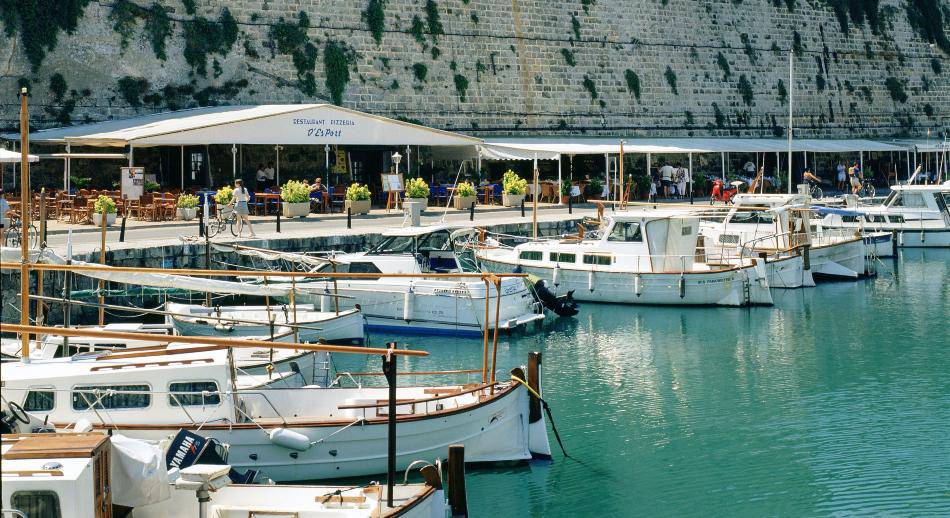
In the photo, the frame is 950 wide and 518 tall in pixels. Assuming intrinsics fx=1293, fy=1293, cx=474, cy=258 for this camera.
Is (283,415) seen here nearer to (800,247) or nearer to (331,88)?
(800,247)

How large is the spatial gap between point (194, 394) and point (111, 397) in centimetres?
84

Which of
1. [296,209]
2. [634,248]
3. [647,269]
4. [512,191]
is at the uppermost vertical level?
[512,191]

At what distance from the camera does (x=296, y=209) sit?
29344mm

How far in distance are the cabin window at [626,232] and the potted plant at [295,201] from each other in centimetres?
751

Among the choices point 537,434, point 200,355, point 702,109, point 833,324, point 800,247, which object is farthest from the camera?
point 702,109

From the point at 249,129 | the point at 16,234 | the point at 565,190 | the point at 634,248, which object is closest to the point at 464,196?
the point at 565,190

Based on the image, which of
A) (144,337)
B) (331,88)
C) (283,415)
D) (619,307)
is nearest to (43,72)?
(331,88)

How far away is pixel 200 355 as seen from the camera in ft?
45.0

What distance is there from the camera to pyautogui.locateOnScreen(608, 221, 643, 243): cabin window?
84.0ft

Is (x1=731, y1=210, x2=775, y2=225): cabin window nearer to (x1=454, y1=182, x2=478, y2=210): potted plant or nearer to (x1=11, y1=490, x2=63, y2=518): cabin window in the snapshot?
(x1=454, y1=182, x2=478, y2=210): potted plant

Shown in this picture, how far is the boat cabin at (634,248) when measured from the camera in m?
25.4

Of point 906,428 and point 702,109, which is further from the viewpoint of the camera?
point 702,109

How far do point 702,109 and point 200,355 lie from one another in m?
34.4

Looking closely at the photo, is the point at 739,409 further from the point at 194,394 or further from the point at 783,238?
the point at 783,238
